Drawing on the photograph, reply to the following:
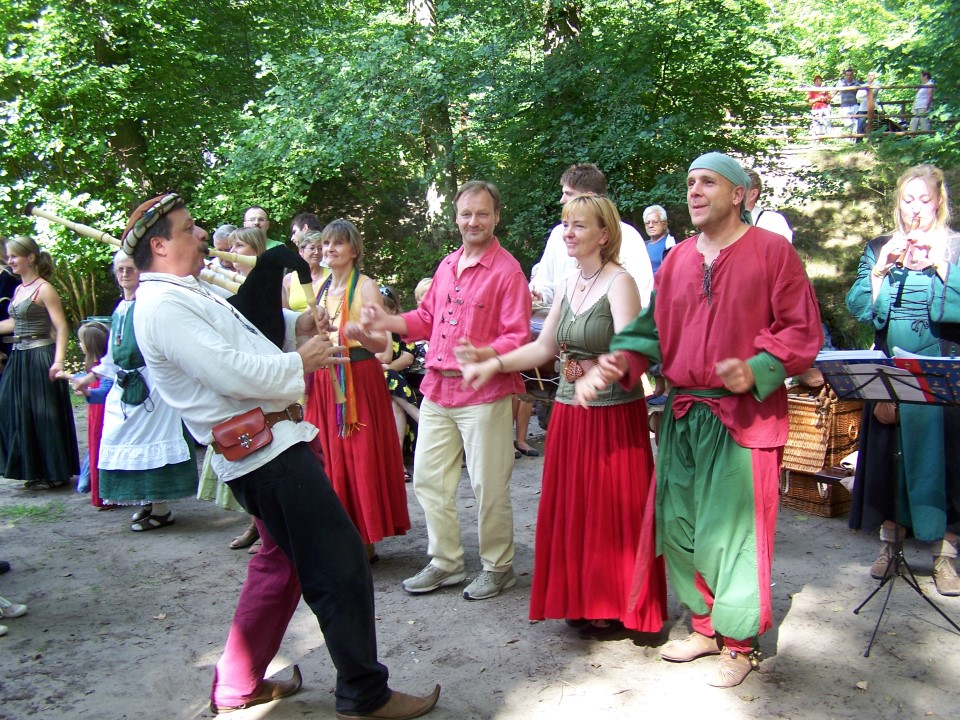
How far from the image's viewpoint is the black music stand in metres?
3.68

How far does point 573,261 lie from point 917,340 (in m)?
1.95

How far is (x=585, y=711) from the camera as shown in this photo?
11.1 ft

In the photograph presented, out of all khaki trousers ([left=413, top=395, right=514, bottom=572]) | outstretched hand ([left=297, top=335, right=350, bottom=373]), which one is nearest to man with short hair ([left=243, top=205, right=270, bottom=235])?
khaki trousers ([left=413, top=395, right=514, bottom=572])

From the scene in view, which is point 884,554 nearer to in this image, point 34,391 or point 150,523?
point 150,523

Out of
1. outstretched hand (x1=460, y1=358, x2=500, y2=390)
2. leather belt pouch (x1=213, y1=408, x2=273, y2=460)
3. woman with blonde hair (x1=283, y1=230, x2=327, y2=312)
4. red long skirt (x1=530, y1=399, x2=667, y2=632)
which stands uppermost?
woman with blonde hair (x1=283, y1=230, x2=327, y2=312)

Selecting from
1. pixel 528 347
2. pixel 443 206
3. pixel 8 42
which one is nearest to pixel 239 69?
pixel 8 42

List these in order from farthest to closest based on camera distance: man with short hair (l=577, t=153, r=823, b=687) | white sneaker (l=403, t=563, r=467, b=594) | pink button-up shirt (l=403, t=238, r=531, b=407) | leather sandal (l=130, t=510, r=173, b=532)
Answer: leather sandal (l=130, t=510, r=173, b=532) < white sneaker (l=403, t=563, r=467, b=594) < pink button-up shirt (l=403, t=238, r=531, b=407) < man with short hair (l=577, t=153, r=823, b=687)

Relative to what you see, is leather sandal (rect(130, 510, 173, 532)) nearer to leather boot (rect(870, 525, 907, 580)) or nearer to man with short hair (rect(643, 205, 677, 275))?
leather boot (rect(870, 525, 907, 580))

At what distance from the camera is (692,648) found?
373cm

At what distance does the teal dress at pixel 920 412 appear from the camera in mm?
4562

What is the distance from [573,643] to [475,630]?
513 millimetres

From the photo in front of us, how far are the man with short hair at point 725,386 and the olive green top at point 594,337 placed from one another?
0.22 m

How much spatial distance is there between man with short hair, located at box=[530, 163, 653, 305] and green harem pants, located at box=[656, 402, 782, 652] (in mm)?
1025

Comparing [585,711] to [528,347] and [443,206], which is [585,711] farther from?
[443,206]
